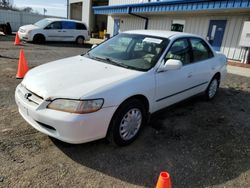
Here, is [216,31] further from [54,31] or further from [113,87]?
[113,87]

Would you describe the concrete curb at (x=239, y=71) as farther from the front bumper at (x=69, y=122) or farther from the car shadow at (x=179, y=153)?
the front bumper at (x=69, y=122)

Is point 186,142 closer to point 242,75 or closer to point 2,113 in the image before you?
point 2,113

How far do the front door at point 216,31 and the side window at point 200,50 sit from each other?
7862mm

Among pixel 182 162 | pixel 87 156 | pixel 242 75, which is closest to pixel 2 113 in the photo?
pixel 87 156

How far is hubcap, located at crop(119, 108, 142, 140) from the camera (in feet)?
10.1

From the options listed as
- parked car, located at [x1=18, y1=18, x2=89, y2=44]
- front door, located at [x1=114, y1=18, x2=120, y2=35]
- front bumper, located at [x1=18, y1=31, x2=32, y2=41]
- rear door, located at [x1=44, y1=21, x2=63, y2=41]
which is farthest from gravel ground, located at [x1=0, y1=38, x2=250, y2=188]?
front door, located at [x1=114, y1=18, x2=120, y2=35]

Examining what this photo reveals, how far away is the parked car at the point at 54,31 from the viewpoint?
14.6m

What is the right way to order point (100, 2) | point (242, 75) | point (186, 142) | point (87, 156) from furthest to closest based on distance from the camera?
point (100, 2) → point (242, 75) → point (186, 142) → point (87, 156)

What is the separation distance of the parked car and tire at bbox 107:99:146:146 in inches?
525

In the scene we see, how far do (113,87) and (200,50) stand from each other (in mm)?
2688

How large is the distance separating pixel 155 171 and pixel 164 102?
4.33 feet

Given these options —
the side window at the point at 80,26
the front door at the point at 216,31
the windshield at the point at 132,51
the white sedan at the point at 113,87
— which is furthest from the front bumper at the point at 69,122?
the side window at the point at 80,26

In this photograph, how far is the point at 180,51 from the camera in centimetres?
407

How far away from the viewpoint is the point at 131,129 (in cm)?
324
